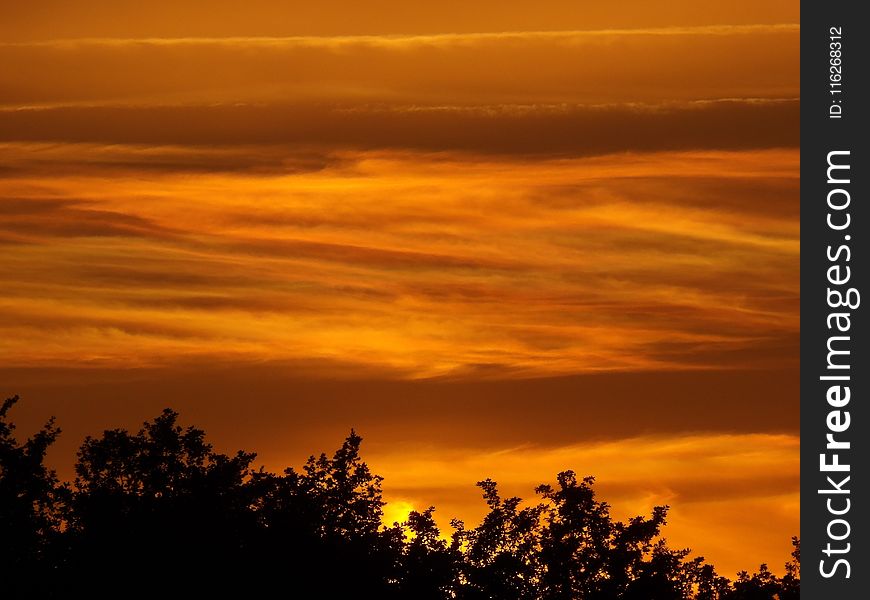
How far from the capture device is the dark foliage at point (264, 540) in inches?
2557

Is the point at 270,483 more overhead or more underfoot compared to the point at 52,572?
more overhead

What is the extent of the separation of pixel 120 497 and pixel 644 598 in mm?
21575

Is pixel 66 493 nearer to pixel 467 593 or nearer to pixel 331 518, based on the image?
pixel 331 518

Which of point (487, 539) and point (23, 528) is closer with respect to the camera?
point (23, 528)

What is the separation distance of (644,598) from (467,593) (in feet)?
25.2

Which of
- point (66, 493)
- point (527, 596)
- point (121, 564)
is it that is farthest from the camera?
point (527, 596)

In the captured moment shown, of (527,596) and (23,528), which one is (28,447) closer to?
(23,528)

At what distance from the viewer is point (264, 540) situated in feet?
218

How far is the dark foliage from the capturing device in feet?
213

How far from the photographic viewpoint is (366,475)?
238ft

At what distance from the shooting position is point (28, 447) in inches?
2785
